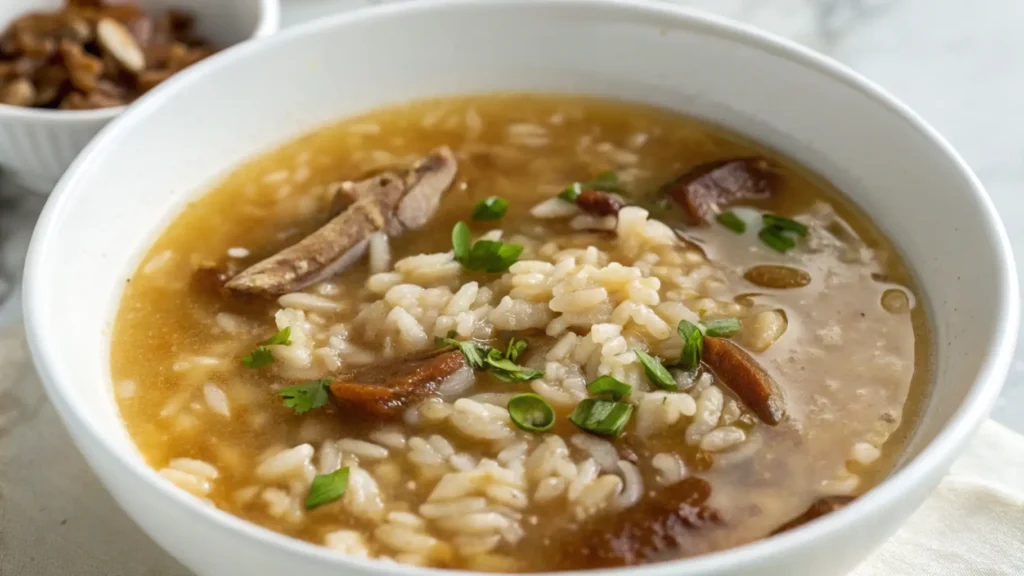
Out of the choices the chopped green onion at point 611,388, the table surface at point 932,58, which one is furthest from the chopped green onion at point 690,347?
the table surface at point 932,58

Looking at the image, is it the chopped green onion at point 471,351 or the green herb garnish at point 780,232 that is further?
the green herb garnish at point 780,232

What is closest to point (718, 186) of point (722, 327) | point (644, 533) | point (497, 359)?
point (722, 327)

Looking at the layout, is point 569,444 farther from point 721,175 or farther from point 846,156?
point 846,156

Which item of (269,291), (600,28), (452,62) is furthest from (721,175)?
(269,291)

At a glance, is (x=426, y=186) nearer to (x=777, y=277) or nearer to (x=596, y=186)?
(x=596, y=186)

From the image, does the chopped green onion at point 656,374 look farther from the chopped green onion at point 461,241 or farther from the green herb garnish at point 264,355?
the green herb garnish at point 264,355
